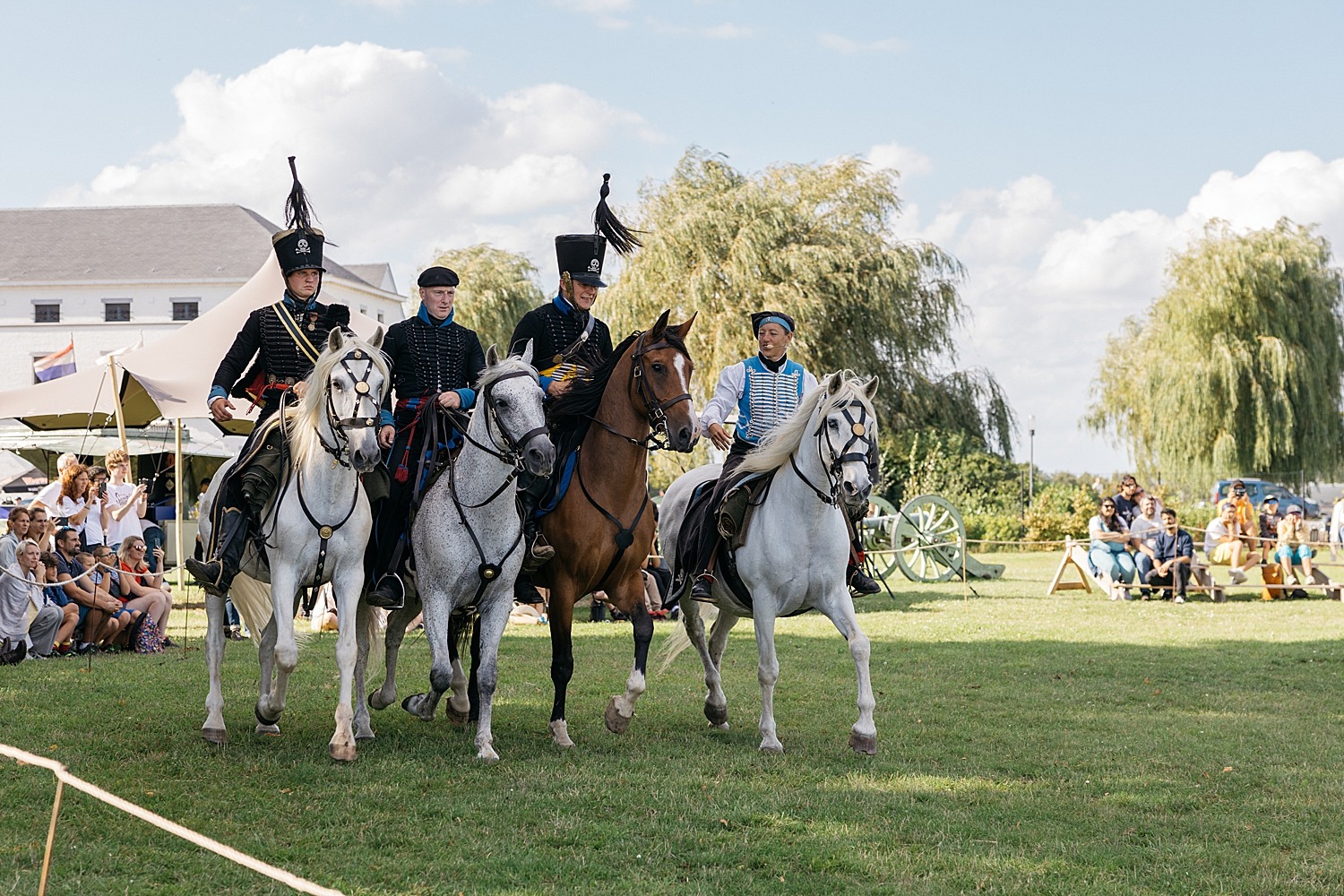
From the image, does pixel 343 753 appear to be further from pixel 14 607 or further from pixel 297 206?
pixel 14 607

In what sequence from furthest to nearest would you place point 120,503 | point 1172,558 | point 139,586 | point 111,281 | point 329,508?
point 111,281 < point 1172,558 < point 120,503 < point 139,586 < point 329,508

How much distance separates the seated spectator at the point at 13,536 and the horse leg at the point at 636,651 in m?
6.36

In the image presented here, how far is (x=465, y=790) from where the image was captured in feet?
21.1

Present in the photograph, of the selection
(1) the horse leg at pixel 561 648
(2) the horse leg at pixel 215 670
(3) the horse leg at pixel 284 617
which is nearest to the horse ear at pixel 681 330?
(1) the horse leg at pixel 561 648

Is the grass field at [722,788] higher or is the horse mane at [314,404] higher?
the horse mane at [314,404]

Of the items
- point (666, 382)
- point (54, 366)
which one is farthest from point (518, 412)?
point (54, 366)

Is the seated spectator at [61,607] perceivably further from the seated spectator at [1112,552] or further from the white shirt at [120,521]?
the seated spectator at [1112,552]

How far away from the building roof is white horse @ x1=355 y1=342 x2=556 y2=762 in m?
49.5

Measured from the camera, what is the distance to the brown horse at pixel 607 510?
775 cm

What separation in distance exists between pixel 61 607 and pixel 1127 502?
15693 mm

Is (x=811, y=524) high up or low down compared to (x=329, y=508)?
down

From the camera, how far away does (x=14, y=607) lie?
38.3 feet

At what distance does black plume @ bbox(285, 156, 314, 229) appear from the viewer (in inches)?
339

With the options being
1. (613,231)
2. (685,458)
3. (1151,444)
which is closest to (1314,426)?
(1151,444)
